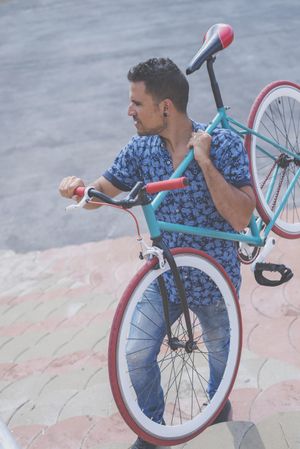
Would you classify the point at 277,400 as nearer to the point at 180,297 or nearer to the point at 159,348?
the point at 159,348

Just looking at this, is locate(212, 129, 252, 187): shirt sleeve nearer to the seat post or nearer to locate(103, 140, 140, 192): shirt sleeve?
locate(103, 140, 140, 192): shirt sleeve

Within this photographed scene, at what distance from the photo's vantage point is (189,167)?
2912 mm

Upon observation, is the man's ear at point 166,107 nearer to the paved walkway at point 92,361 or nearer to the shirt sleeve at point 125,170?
the shirt sleeve at point 125,170

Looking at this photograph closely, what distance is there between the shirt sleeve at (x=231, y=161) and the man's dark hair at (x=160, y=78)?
25cm

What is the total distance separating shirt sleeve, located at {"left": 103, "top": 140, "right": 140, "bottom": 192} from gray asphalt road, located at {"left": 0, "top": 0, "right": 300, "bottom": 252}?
13.5 ft

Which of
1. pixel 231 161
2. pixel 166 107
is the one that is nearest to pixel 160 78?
pixel 166 107

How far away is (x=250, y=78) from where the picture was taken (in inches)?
444

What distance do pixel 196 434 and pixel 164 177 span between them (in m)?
1.03

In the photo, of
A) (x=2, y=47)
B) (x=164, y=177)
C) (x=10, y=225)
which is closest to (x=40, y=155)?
(x=10, y=225)

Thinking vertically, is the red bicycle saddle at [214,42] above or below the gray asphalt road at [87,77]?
above

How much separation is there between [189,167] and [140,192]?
0.36m

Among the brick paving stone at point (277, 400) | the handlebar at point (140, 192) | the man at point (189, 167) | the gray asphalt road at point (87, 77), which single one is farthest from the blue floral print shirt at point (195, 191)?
the gray asphalt road at point (87, 77)

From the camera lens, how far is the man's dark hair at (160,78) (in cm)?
284

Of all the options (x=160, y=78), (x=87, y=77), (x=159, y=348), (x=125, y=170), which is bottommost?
(x=87, y=77)
